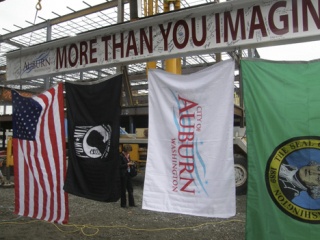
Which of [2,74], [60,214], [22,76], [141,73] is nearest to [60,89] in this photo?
[22,76]

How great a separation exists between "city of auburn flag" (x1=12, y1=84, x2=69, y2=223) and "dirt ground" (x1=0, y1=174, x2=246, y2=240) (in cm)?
103

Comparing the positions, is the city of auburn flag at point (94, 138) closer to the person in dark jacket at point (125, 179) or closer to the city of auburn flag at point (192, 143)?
the city of auburn flag at point (192, 143)

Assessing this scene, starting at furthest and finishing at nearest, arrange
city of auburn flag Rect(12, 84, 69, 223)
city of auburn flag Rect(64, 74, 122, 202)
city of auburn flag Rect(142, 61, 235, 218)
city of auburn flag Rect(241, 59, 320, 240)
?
city of auburn flag Rect(12, 84, 69, 223)
city of auburn flag Rect(64, 74, 122, 202)
city of auburn flag Rect(142, 61, 235, 218)
city of auburn flag Rect(241, 59, 320, 240)

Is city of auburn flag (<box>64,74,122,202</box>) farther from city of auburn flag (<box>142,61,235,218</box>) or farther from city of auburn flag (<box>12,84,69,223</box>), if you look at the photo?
city of auburn flag (<box>142,61,235,218</box>)

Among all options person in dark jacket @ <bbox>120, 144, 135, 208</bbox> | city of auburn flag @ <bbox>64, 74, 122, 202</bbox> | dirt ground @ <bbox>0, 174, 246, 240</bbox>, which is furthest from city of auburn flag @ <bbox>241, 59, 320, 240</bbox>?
person in dark jacket @ <bbox>120, 144, 135, 208</bbox>

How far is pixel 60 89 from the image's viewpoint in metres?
4.62

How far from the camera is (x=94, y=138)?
163 inches

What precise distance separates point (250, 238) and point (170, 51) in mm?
2201

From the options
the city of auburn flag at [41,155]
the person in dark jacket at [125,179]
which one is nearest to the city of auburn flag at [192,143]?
the city of auburn flag at [41,155]

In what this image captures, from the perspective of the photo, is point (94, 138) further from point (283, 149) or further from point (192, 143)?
point (283, 149)

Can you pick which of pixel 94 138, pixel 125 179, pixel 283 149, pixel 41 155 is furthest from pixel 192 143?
pixel 125 179

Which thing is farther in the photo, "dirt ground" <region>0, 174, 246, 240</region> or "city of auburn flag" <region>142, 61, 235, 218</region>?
"dirt ground" <region>0, 174, 246, 240</region>

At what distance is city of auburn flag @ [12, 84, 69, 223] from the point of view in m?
4.61

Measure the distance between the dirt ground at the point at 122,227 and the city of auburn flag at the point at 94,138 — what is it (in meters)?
1.80
